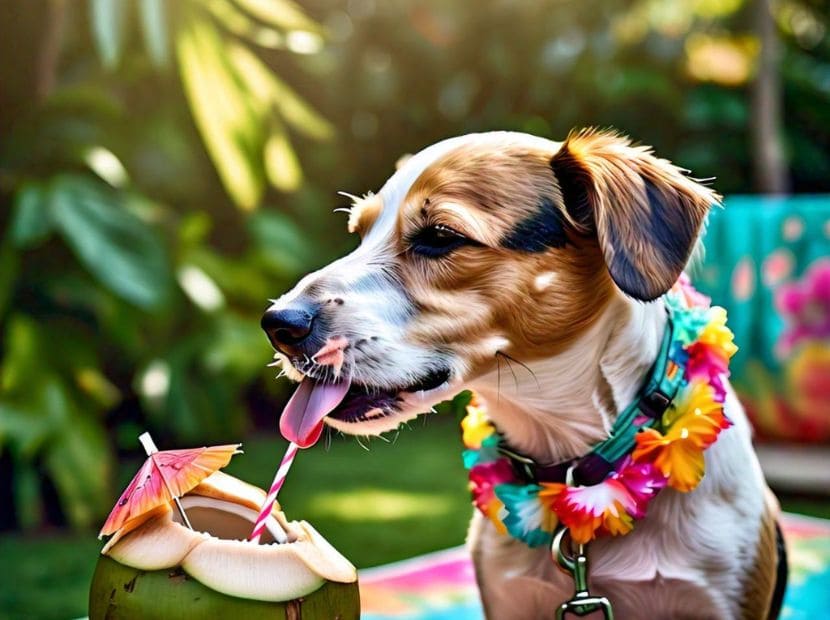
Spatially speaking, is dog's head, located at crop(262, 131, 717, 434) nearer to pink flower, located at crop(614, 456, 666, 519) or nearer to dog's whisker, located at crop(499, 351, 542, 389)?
dog's whisker, located at crop(499, 351, 542, 389)

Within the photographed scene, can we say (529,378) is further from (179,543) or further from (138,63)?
(138,63)

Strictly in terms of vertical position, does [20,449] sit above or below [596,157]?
below

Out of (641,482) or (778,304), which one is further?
(778,304)

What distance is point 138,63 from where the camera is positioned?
4.80 metres

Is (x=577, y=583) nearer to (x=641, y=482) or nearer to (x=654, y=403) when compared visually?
(x=641, y=482)

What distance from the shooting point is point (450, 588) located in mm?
3057

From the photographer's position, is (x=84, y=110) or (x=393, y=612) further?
(x=84, y=110)

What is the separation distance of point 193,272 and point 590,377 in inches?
126

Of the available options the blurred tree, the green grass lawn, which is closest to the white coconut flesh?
the green grass lawn

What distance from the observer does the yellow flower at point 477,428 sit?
6.75 ft

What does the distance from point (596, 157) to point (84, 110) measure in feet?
10.5

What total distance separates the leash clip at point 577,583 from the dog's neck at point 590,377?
0.57 ft

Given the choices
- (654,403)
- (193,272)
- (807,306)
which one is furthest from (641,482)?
(193,272)

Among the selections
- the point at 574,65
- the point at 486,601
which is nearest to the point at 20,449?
the point at 486,601
